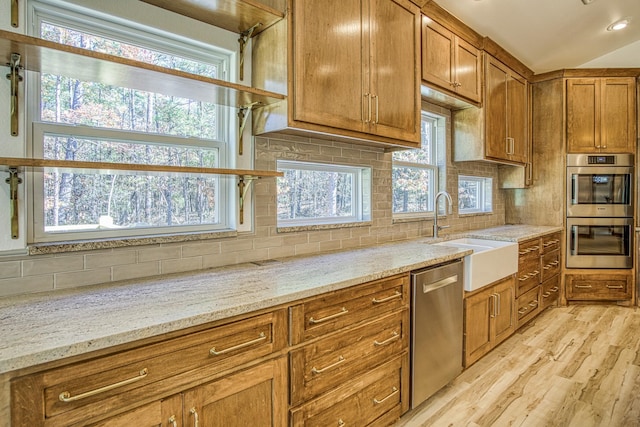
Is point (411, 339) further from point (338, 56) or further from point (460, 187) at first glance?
point (460, 187)

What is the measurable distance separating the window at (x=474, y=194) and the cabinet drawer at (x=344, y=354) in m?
2.28

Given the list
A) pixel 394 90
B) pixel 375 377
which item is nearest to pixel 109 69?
pixel 394 90

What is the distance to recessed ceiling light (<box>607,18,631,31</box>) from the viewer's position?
11.6ft

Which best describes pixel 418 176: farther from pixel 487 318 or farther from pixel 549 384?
pixel 549 384

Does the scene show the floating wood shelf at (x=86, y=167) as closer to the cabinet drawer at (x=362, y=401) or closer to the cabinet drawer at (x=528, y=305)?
the cabinet drawer at (x=362, y=401)

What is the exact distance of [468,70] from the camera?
3.08m

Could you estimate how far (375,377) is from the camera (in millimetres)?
1784

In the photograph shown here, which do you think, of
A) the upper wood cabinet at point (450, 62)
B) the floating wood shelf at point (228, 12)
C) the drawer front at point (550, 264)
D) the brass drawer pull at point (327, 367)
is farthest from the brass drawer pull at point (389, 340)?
the drawer front at point (550, 264)

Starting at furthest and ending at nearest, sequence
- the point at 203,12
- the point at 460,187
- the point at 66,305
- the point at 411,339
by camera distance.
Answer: the point at 460,187 → the point at 411,339 → the point at 203,12 → the point at 66,305

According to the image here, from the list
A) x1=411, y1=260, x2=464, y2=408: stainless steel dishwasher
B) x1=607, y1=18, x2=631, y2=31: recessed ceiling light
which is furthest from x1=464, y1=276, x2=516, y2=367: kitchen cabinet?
x1=607, y1=18, x2=631, y2=31: recessed ceiling light

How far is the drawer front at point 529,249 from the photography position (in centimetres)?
317

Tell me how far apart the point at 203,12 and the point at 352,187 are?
1494 millimetres

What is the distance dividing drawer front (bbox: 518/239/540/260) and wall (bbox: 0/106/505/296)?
2.08 feet

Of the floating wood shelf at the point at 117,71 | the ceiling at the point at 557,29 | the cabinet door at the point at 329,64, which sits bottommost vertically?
the floating wood shelf at the point at 117,71
